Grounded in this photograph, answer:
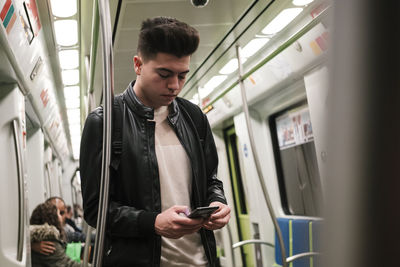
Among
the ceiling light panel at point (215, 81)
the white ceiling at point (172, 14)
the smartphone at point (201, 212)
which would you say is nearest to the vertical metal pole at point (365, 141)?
the smartphone at point (201, 212)

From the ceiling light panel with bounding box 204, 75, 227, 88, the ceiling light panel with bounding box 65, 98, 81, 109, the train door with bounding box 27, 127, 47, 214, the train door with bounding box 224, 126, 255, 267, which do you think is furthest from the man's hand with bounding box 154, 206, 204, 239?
the train door with bounding box 27, 127, 47, 214

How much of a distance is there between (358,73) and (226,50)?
10.0 ft

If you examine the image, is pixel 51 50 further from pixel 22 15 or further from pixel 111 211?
pixel 111 211

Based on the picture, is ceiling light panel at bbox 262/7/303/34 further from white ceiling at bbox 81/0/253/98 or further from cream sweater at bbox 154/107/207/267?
cream sweater at bbox 154/107/207/267

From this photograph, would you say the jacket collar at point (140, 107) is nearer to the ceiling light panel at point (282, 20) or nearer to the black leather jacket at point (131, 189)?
the black leather jacket at point (131, 189)

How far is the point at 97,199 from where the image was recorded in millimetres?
1269

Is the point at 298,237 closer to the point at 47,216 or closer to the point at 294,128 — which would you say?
the point at 294,128

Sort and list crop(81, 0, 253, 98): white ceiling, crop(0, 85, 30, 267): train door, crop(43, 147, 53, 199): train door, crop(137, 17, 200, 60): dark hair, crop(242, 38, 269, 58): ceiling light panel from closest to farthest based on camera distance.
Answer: crop(137, 17, 200, 60): dark hair
crop(81, 0, 253, 98): white ceiling
crop(0, 85, 30, 267): train door
crop(242, 38, 269, 58): ceiling light panel
crop(43, 147, 53, 199): train door

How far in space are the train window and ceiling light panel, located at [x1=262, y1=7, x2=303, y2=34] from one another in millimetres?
1127

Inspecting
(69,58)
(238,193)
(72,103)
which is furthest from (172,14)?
(72,103)

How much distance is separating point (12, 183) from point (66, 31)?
4.34 feet

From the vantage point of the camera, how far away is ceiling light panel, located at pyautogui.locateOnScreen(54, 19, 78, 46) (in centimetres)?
328

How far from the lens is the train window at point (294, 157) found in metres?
4.25

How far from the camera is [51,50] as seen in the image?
4.11 m
